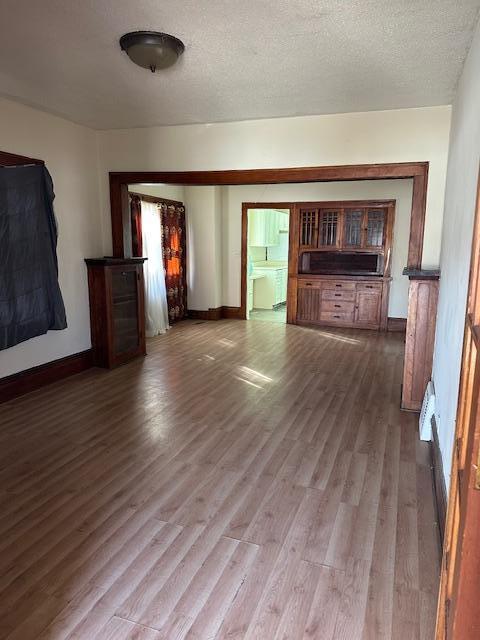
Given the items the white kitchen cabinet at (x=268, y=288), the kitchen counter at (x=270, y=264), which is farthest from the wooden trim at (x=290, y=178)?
the kitchen counter at (x=270, y=264)

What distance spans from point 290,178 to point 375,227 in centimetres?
311

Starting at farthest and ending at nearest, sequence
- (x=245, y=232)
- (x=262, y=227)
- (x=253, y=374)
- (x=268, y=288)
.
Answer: (x=268, y=288), (x=262, y=227), (x=245, y=232), (x=253, y=374)

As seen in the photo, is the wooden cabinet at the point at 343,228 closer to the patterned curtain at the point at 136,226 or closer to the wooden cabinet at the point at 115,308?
the patterned curtain at the point at 136,226

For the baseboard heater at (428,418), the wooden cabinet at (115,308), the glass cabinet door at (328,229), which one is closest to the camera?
the baseboard heater at (428,418)

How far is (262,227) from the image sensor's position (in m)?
8.29

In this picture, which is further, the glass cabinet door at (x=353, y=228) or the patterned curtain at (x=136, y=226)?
the glass cabinet door at (x=353, y=228)

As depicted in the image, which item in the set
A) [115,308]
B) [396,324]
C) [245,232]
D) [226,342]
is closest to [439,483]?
[115,308]

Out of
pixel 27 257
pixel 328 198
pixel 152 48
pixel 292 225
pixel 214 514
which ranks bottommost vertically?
pixel 214 514

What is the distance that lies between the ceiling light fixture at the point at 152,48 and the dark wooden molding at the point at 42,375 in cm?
272

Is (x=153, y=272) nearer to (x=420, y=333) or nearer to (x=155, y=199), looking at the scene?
(x=155, y=199)

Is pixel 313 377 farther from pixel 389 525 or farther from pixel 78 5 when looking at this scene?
pixel 78 5

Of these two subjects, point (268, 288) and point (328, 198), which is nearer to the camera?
point (328, 198)

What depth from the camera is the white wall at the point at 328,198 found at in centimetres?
646

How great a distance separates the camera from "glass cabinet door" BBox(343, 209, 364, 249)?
670cm
